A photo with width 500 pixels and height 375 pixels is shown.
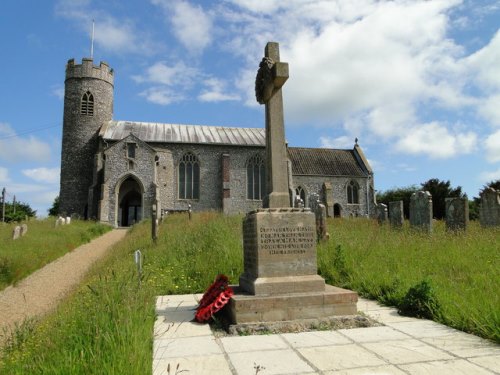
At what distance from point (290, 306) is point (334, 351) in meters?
1.20

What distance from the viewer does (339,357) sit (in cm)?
355

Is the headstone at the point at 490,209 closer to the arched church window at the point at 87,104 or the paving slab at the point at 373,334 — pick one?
the paving slab at the point at 373,334

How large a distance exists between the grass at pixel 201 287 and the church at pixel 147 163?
2074 centimetres

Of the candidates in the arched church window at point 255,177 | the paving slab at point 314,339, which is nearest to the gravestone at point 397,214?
the paving slab at point 314,339

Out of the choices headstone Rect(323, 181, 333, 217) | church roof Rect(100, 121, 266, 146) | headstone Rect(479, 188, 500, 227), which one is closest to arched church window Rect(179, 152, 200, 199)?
church roof Rect(100, 121, 266, 146)

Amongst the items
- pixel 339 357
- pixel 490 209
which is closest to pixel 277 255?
pixel 339 357

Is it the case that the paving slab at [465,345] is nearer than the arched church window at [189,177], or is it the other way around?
the paving slab at [465,345]

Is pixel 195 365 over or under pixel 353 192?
under

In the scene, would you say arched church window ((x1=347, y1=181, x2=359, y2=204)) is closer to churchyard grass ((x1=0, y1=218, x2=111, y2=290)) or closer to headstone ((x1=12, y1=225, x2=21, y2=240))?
churchyard grass ((x1=0, y1=218, x2=111, y2=290))

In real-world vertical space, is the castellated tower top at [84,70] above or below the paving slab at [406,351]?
above

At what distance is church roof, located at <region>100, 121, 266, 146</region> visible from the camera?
33.5m

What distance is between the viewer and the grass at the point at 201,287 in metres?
3.12

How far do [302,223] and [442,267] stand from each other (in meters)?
3.18

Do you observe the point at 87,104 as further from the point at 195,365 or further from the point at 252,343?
the point at 195,365
